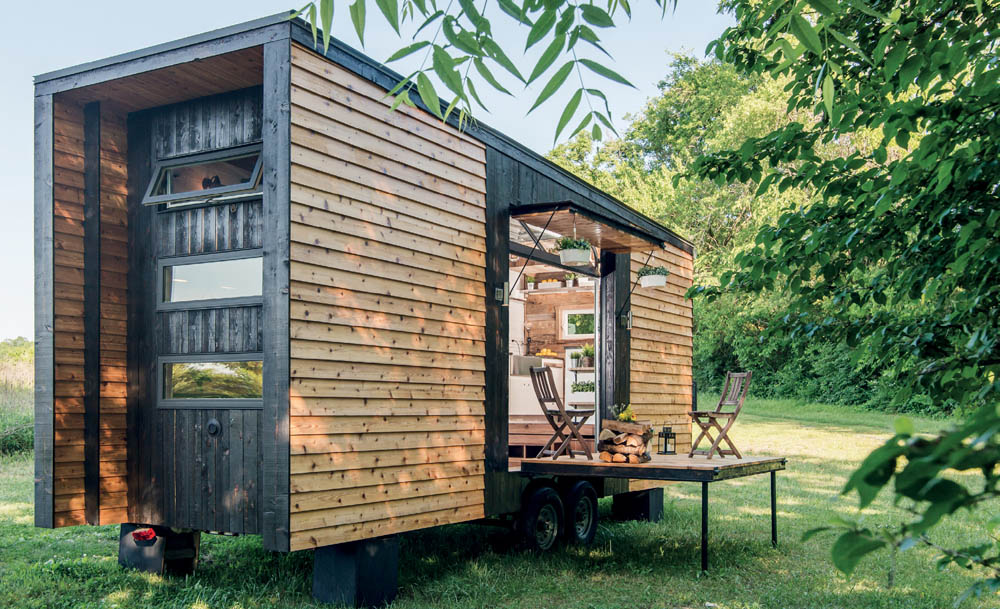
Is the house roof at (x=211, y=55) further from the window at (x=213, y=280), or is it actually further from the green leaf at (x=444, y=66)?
the green leaf at (x=444, y=66)

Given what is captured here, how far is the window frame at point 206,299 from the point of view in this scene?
5.36 metres

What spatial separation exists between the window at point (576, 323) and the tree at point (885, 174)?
5.95 meters

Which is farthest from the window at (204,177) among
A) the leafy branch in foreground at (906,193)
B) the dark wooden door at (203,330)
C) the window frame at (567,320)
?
the window frame at (567,320)

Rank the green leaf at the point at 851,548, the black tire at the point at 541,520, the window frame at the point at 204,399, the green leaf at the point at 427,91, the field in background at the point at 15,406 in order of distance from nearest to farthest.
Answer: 1. the green leaf at the point at 851,548
2. the green leaf at the point at 427,91
3. the window frame at the point at 204,399
4. the black tire at the point at 541,520
5. the field in background at the point at 15,406

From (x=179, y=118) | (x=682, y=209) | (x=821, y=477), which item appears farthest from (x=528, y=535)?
(x=682, y=209)

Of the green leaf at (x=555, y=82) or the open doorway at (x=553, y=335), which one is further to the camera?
the open doorway at (x=553, y=335)

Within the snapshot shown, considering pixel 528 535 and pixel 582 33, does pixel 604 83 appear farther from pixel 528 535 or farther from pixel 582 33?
pixel 528 535

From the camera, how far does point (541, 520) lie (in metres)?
7.58

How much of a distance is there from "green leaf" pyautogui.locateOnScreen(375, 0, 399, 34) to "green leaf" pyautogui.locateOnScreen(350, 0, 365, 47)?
40mm

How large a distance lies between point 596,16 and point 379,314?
3840 mm

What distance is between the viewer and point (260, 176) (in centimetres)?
541

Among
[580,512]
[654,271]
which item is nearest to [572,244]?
[654,271]

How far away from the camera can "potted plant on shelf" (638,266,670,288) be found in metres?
8.93

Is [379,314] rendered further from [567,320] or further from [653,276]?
[567,320]
